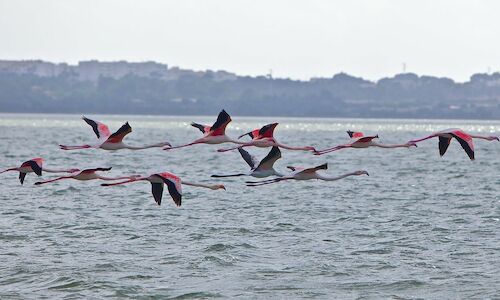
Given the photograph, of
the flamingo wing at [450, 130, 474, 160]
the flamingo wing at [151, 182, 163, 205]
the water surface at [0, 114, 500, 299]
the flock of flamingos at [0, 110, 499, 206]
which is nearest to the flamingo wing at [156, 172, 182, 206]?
the flock of flamingos at [0, 110, 499, 206]

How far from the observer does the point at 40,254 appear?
32.8 m

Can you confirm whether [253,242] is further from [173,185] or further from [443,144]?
[173,185]

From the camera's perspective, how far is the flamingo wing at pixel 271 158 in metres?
25.8

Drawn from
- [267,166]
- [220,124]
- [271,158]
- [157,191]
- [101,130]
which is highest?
[220,124]

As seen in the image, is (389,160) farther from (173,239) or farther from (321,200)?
(173,239)

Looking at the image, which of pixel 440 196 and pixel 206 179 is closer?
pixel 440 196

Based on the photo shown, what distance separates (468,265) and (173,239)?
923 centimetres

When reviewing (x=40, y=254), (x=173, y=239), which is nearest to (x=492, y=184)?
(x=173, y=239)

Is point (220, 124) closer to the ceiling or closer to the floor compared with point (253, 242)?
closer to the ceiling

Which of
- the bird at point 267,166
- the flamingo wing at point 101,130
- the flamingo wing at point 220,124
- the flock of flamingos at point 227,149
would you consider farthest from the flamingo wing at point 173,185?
the flamingo wing at point 101,130

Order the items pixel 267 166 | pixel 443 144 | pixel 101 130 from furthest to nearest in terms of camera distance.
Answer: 1. pixel 101 130
2. pixel 267 166
3. pixel 443 144

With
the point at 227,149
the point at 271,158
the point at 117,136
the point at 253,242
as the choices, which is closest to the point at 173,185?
the point at 227,149

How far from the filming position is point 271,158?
2588 centimetres

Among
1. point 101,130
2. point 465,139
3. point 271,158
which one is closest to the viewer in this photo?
point 465,139
